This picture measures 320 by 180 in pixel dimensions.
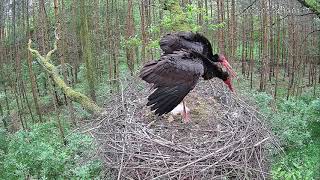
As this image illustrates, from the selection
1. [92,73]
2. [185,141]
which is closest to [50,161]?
[185,141]

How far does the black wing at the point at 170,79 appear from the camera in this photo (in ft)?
16.7

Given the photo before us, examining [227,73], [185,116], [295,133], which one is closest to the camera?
[185,116]

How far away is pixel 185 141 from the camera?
17.7ft

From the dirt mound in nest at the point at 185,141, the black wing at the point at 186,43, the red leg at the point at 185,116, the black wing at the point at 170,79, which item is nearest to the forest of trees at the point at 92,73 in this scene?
the dirt mound in nest at the point at 185,141

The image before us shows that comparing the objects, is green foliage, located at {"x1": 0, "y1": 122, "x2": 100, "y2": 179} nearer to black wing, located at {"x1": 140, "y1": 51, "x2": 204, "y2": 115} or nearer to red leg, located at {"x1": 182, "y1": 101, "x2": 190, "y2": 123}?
red leg, located at {"x1": 182, "y1": 101, "x2": 190, "y2": 123}

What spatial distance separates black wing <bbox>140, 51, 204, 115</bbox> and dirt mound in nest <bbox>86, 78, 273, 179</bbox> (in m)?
0.51

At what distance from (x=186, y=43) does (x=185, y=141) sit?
165 cm

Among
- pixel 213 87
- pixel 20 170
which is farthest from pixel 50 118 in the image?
pixel 213 87

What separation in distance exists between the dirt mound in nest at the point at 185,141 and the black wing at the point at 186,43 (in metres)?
0.82

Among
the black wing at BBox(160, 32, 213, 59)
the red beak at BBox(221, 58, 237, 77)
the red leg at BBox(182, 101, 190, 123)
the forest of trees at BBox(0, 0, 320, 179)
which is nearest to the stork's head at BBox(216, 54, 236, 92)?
the red beak at BBox(221, 58, 237, 77)

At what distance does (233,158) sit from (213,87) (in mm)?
2198

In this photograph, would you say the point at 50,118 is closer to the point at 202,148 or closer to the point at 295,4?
the point at 202,148

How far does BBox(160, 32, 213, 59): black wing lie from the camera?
6207 mm

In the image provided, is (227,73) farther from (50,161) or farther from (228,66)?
(50,161)
